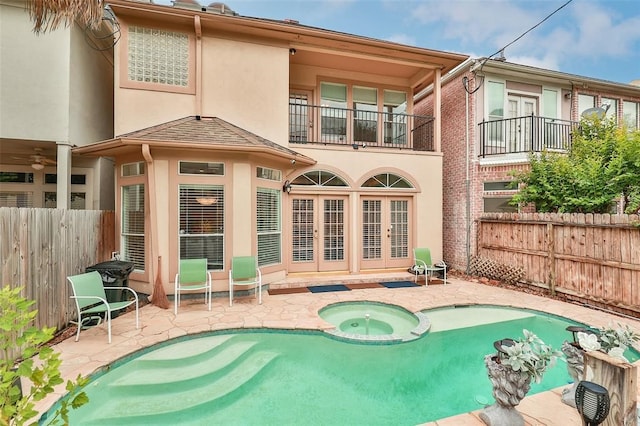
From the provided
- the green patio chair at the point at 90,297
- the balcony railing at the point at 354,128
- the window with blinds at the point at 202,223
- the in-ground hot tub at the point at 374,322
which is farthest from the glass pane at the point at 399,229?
the green patio chair at the point at 90,297

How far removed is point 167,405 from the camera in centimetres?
362

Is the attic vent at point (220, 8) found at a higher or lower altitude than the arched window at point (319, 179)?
higher

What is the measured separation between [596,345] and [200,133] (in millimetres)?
7502

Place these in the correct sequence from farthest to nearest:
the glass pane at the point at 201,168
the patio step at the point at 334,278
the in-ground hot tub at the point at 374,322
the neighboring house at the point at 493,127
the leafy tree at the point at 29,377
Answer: the neighboring house at the point at 493,127
the patio step at the point at 334,278
the glass pane at the point at 201,168
the in-ground hot tub at the point at 374,322
the leafy tree at the point at 29,377

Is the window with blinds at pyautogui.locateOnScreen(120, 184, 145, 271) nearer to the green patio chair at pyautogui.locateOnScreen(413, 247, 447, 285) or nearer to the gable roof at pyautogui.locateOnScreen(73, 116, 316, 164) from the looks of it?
the gable roof at pyautogui.locateOnScreen(73, 116, 316, 164)

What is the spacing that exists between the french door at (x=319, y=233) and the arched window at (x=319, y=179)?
0.41m

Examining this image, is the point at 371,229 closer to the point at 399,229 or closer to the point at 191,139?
the point at 399,229

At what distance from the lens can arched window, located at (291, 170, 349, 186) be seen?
8797mm

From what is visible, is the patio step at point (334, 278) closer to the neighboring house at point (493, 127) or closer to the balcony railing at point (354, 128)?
the neighboring house at point (493, 127)

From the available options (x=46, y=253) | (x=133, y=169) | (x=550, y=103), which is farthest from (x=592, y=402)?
(x=550, y=103)

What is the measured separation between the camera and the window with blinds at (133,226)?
7133mm

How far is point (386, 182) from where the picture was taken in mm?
9484

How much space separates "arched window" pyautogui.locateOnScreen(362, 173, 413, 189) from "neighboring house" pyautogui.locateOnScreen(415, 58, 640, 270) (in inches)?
85.7

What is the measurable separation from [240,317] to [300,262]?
3212mm
